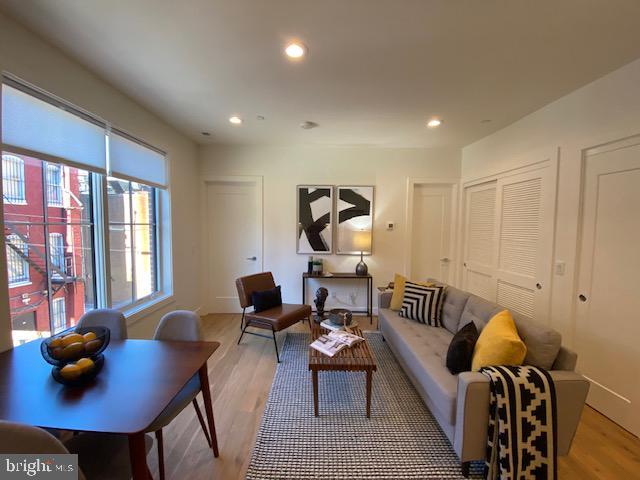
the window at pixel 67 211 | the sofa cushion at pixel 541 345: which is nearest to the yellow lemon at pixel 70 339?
the window at pixel 67 211

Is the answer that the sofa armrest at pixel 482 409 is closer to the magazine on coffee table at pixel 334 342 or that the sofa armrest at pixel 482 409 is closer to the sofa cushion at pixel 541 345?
the sofa cushion at pixel 541 345

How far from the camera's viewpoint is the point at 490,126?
3.20m

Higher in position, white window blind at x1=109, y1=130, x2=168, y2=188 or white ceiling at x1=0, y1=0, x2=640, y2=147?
white ceiling at x1=0, y1=0, x2=640, y2=147

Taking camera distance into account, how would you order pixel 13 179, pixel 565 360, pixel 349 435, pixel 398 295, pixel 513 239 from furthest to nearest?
pixel 398 295 < pixel 513 239 < pixel 349 435 < pixel 13 179 < pixel 565 360

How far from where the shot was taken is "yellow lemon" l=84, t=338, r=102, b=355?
51.4 inches

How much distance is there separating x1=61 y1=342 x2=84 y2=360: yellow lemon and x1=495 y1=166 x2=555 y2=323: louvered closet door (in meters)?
3.62

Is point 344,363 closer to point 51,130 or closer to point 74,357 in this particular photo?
point 74,357

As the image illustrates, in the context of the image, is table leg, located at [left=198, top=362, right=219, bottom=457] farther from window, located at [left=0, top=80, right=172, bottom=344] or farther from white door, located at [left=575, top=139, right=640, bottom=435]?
white door, located at [left=575, top=139, right=640, bottom=435]

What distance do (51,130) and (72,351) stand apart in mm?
1637

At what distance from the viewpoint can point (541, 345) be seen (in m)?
1.65

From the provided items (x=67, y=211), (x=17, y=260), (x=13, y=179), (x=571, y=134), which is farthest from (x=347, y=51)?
(x=17, y=260)

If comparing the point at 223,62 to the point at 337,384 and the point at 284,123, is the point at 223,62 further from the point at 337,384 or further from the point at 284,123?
the point at 337,384

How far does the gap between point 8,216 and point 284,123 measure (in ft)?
8.21

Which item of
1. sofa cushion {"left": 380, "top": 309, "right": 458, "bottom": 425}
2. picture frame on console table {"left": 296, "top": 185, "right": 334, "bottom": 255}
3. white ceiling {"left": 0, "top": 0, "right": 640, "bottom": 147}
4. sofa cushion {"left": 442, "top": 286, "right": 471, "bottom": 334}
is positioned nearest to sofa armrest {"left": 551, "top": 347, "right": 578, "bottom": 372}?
sofa cushion {"left": 380, "top": 309, "right": 458, "bottom": 425}
